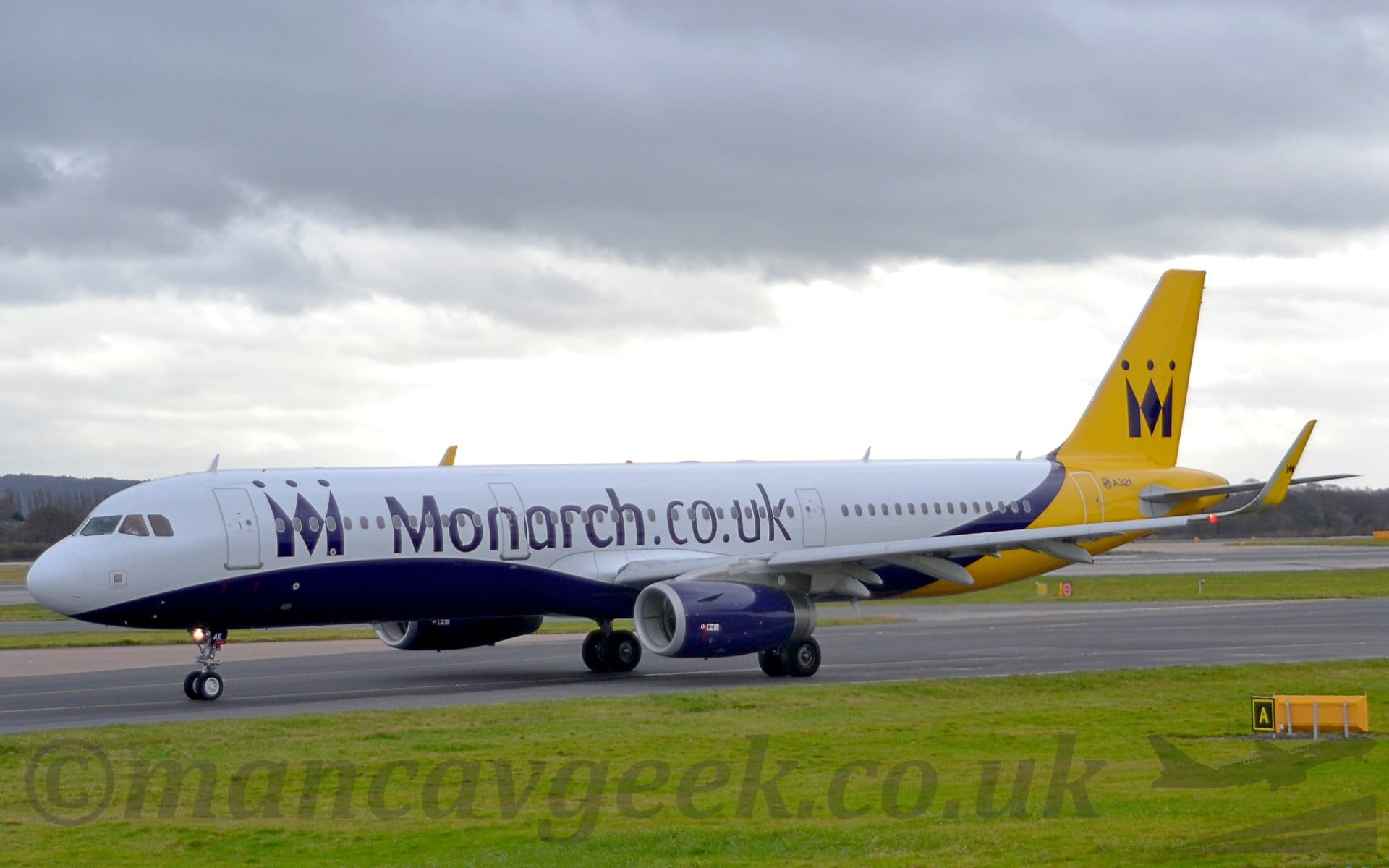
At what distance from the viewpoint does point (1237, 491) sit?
36.8 metres

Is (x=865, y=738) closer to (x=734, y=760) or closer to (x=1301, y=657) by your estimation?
(x=734, y=760)

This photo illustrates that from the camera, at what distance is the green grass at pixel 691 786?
1370 cm

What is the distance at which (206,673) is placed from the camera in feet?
89.4

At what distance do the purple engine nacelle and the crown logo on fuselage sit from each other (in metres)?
13.1

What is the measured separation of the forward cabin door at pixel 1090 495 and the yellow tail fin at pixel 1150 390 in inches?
44.2

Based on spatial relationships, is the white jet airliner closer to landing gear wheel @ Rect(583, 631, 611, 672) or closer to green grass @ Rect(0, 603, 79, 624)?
landing gear wheel @ Rect(583, 631, 611, 672)

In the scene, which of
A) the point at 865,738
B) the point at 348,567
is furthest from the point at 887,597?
the point at 865,738

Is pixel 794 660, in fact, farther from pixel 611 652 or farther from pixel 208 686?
pixel 208 686

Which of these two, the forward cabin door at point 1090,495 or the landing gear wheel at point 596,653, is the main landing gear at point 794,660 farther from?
the forward cabin door at point 1090,495

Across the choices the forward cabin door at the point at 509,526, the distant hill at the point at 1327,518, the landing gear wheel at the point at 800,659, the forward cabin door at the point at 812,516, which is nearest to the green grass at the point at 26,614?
the forward cabin door at the point at 509,526

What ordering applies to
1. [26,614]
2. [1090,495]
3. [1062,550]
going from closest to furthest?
1. [1062,550]
2. [1090,495]
3. [26,614]

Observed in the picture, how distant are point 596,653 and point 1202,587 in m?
33.8

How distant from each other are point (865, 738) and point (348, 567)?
446 inches

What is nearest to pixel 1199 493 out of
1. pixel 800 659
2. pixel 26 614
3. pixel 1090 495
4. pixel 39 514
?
pixel 1090 495
